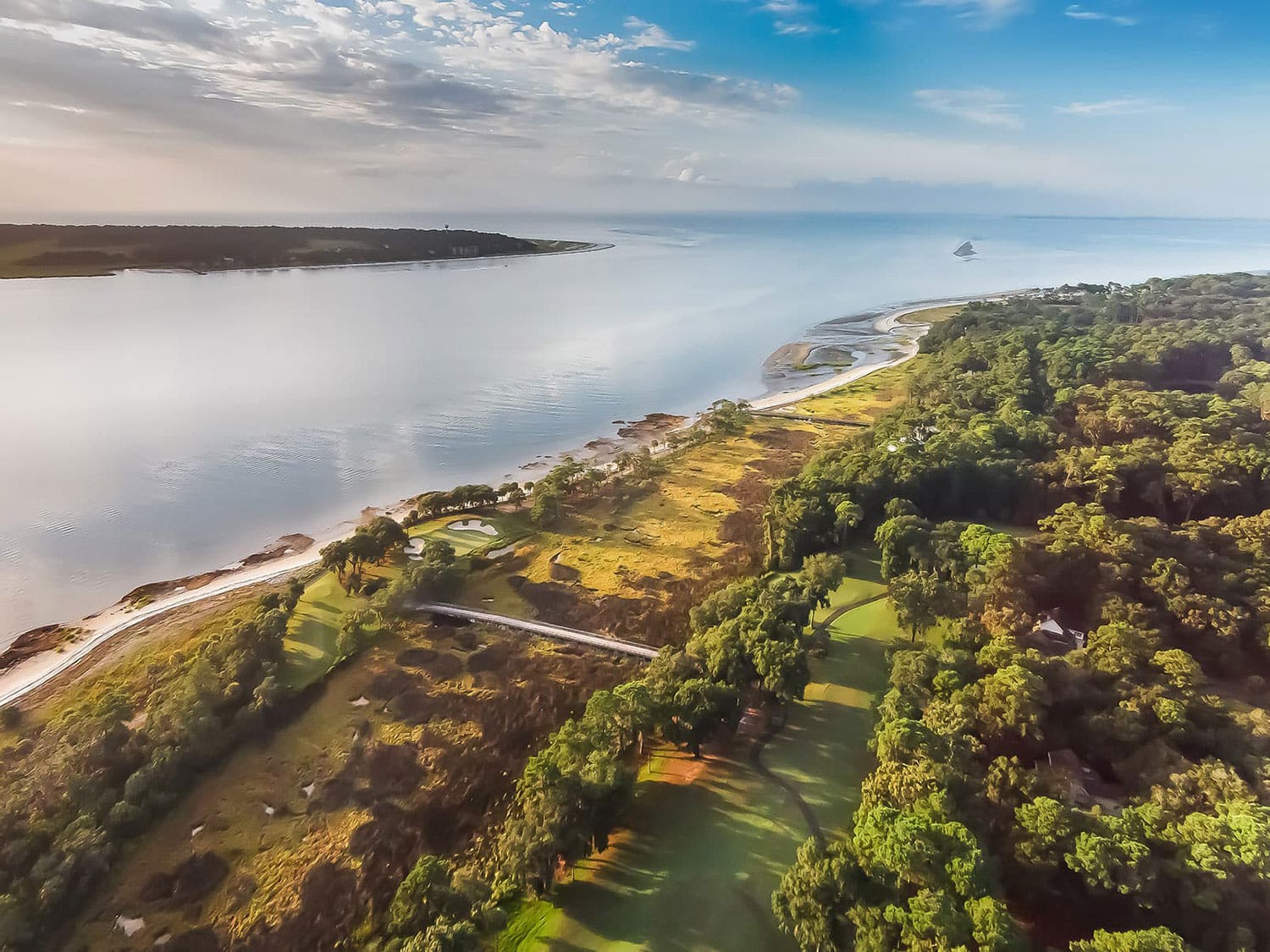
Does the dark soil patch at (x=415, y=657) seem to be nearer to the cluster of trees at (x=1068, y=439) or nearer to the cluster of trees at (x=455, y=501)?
the cluster of trees at (x=455, y=501)

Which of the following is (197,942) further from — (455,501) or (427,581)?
(455,501)

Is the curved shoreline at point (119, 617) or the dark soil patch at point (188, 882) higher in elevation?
the curved shoreline at point (119, 617)

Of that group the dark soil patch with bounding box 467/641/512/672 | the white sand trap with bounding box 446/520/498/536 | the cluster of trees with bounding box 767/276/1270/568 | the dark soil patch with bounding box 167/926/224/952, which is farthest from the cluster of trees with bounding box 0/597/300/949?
the cluster of trees with bounding box 767/276/1270/568

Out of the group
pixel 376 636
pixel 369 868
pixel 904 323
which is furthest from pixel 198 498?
pixel 904 323

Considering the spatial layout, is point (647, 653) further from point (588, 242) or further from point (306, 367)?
point (588, 242)

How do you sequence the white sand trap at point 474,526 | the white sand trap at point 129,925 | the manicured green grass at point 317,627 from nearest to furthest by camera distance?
the white sand trap at point 129,925 → the manicured green grass at point 317,627 → the white sand trap at point 474,526

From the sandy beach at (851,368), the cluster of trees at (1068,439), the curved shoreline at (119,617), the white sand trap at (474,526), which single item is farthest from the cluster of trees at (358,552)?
the sandy beach at (851,368)
